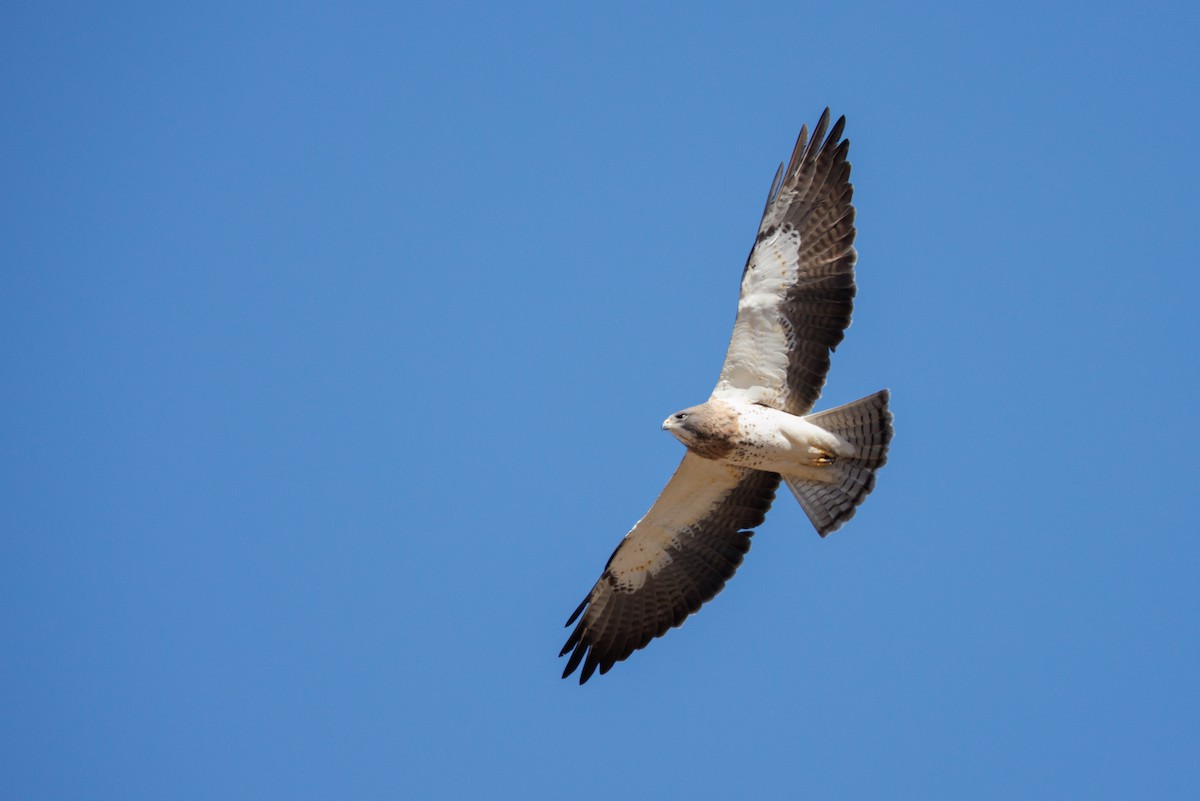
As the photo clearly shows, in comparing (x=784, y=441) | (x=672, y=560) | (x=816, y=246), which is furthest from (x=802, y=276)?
(x=672, y=560)

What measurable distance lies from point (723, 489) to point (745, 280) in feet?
6.17

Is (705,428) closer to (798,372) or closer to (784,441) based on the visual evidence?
(784,441)

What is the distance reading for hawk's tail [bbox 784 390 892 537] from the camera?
35.8 feet

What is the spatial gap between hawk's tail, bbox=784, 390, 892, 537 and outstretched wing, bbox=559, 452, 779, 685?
0.69 meters

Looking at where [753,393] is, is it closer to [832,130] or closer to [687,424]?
[687,424]

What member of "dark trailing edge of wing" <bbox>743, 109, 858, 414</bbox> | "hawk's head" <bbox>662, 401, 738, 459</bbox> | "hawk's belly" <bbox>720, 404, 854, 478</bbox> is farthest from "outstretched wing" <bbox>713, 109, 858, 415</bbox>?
"hawk's head" <bbox>662, 401, 738, 459</bbox>

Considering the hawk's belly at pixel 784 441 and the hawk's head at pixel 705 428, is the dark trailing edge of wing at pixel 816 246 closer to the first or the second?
the hawk's belly at pixel 784 441

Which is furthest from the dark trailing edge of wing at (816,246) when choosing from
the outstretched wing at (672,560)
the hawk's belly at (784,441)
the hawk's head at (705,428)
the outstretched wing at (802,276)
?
the outstretched wing at (672,560)

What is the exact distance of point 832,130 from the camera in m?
11.2

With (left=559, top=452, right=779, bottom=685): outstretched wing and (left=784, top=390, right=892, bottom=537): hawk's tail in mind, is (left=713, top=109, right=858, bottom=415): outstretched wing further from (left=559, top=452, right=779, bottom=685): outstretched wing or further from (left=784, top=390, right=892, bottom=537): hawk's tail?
(left=559, top=452, right=779, bottom=685): outstretched wing

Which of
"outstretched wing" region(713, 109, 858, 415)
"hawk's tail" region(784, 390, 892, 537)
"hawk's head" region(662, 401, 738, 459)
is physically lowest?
"hawk's tail" region(784, 390, 892, 537)

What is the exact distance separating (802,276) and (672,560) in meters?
2.82

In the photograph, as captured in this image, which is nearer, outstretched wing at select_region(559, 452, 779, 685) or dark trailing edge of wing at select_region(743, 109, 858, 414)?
dark trailing edge of wing at select_region(743, 109, 858, 414)

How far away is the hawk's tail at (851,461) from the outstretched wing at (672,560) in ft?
2.28
